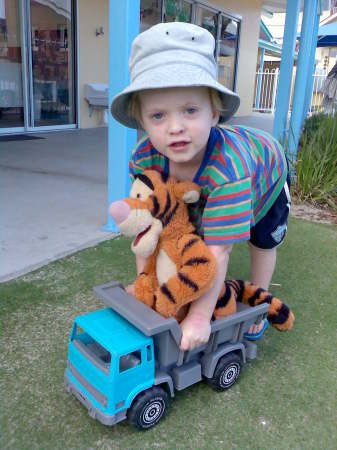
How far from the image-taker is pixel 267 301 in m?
1.94

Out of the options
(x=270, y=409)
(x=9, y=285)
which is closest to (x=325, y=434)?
(x=270, y=409)

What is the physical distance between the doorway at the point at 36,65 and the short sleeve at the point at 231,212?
21.7ft

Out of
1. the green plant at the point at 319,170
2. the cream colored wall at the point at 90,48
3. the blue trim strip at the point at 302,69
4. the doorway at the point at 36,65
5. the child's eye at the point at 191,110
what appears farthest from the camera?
the cream colored wall at the point at 90,48

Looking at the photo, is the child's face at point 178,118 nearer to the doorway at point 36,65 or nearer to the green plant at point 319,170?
the green plant at point 319,170

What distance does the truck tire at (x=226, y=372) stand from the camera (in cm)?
168

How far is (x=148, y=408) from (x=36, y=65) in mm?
7516

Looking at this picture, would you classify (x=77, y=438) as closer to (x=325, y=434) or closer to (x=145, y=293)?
(x=145, y=293)

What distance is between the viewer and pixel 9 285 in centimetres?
241

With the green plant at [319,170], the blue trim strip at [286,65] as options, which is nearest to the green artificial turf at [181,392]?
the green plant at [319,170]

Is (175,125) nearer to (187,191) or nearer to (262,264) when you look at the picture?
(187,191)

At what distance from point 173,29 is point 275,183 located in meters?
0.81

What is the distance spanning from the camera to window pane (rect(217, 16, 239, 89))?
12969mm

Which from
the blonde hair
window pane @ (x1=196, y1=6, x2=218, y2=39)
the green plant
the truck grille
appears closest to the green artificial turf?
the truck grille

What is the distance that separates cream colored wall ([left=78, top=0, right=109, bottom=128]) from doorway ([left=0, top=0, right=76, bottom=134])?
0.17m
